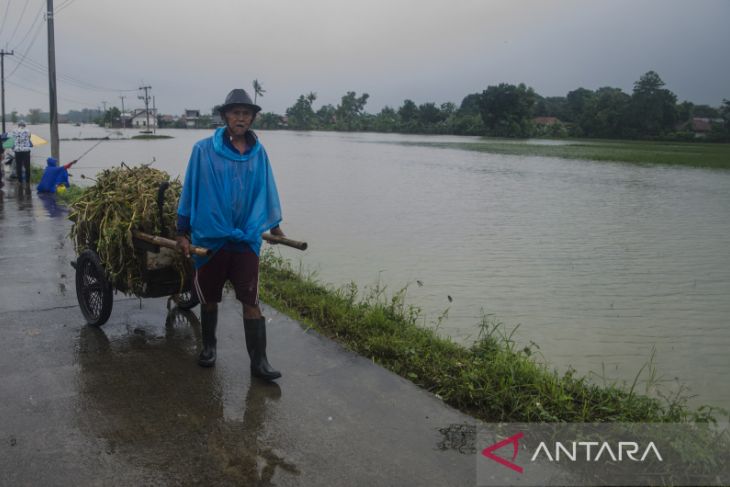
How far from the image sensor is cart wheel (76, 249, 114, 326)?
485cm

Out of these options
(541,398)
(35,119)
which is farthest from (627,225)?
(35,119)

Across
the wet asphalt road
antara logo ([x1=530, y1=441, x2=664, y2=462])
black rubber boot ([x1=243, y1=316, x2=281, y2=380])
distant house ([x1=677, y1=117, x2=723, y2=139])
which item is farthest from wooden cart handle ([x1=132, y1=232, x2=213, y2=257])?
distant house ([x1=677, y1=117, x2=723, y2=139])

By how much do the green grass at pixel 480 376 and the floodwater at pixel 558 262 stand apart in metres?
1.26

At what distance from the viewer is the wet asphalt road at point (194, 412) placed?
3.05 meters

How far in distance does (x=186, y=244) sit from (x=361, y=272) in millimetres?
5257

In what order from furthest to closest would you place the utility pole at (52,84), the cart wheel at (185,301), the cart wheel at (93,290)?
1. the utility pole at (52,84)
2. the cart wheel at (185,301)
3. the cart wheel at (93,290)

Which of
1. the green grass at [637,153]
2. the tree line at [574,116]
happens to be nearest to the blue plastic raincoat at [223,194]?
the green grass at [637,153]

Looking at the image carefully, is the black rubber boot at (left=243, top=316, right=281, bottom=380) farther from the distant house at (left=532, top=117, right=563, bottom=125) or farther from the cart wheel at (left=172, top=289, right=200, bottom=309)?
the distant house at (left=532, top=117, right=563, bottom=125)

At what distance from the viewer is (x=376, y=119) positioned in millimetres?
144000

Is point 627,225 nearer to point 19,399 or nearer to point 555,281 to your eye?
point 555,281

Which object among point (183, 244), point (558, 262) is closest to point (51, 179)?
point (558, 262)

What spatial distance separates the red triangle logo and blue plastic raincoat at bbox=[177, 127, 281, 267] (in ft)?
6.48

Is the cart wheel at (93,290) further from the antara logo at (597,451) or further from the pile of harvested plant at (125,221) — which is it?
the antara logo at (597,451)

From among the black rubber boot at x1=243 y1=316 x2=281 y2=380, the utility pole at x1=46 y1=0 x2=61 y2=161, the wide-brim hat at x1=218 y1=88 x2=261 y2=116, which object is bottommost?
the black rubber boot at x1=243 y1=316 x2=281 y2=380
